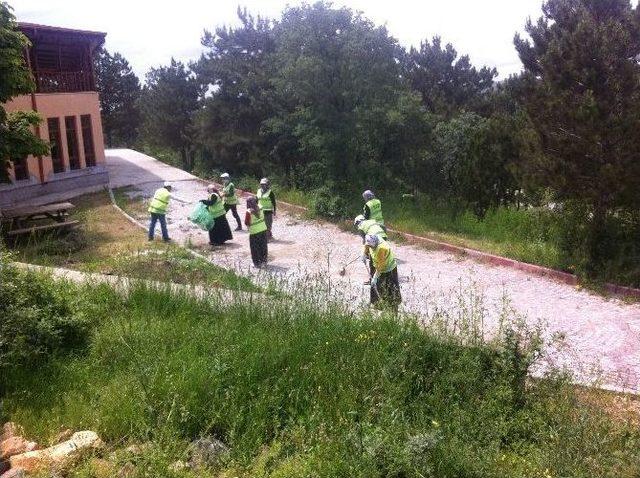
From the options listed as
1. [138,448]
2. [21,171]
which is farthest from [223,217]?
[138,448]

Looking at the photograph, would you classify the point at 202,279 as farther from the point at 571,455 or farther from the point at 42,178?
the point at 42,178

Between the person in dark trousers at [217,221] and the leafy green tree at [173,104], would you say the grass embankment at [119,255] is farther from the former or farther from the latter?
the leafy green tree at [173,104]

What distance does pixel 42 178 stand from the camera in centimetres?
2114

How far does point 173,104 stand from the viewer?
32.6 m

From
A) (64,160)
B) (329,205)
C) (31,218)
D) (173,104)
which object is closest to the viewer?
(31,218)

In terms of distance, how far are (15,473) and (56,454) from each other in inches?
11.7

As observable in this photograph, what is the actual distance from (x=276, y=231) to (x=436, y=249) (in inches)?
191

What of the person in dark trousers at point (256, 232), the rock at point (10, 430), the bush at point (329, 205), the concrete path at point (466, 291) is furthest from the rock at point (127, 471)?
the bush at point (329, 205)

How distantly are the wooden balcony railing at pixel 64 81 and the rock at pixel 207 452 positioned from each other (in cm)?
1954

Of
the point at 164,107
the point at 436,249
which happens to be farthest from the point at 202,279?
the point at 164,107

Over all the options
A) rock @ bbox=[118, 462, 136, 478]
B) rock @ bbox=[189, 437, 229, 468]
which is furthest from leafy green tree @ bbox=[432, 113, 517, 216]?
rock @ bbox=[118, 462, 136, 478]

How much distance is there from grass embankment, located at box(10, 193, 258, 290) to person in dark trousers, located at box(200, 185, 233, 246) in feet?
3.88

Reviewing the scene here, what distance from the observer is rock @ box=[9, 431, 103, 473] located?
4.38 metres

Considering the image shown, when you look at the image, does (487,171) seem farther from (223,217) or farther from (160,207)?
(160,207)
